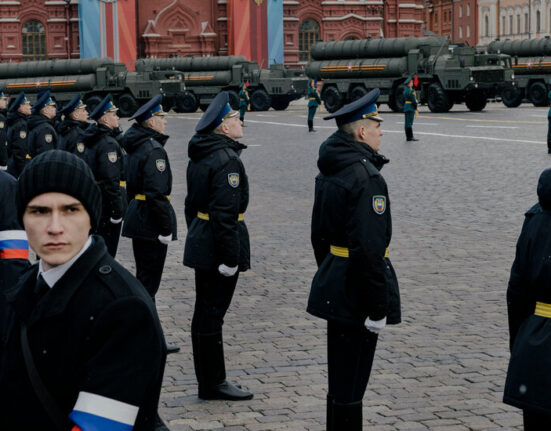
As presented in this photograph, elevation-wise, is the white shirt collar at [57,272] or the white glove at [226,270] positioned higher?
the white shirt collar at [57,272]

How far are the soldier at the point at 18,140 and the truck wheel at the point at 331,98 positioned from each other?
31.9 metres

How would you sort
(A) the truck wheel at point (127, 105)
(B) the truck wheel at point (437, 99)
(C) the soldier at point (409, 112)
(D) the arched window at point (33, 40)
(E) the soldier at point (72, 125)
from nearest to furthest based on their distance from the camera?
(E) the soldier at point (72, 125) → (C) the soldier at point (409, 112) → (B) the truck wheel at point (437, 99) → (A) the truck wheel at point (127, 105) → (D) the arched window at point (33, 40)

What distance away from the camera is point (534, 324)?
4.07m

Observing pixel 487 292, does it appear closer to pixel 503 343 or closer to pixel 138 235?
pixel 503 343

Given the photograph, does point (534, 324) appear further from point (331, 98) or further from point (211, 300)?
point (331, 98)

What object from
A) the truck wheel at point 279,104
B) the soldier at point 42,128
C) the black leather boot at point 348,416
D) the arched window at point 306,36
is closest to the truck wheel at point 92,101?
the truck wheel at point 279,104

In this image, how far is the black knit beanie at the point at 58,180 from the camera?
277 centimetres

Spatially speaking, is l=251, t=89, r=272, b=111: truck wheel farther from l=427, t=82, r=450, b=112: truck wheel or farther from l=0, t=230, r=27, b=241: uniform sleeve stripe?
l=0, t=230, r=27, b=241: uniform sleeve stripe

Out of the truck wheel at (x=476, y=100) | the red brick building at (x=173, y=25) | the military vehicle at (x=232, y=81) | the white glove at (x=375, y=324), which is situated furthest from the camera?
the red brick building at (x=173, y=25)

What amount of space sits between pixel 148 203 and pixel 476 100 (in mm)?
35042

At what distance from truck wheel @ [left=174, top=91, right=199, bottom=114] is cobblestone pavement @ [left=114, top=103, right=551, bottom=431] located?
100ft

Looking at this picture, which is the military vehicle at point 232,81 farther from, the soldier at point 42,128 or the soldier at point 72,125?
the soldier at point 72,125

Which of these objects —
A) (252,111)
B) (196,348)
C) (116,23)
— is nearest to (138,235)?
(196,348)

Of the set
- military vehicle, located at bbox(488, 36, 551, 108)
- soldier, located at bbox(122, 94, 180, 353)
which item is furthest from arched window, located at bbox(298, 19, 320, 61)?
soldier, located at bbox(122, 94, 180, 353)
